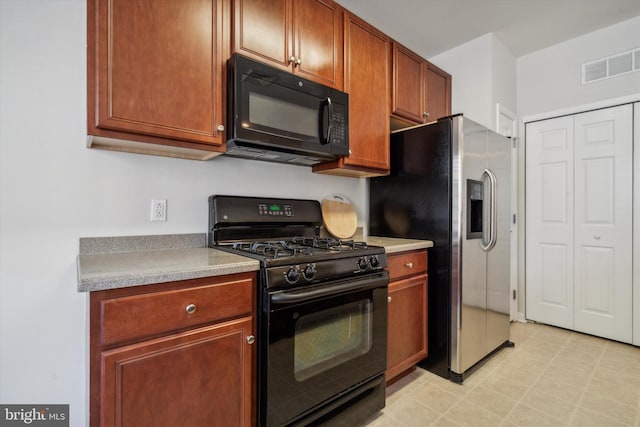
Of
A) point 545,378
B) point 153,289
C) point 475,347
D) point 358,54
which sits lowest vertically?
point 545,378

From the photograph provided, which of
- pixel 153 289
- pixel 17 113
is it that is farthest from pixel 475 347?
pixel 17 113

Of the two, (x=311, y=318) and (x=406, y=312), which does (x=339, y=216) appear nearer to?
(x=406, y=312)

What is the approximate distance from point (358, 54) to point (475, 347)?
2148 mm

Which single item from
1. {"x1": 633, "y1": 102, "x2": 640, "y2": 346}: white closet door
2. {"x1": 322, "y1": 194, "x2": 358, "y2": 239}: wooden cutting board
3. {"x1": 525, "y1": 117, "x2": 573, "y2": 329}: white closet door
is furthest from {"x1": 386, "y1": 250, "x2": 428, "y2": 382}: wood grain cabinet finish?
{"x1": 633, "y1": 102, "x2": 640, "y2": 346}: white closet door

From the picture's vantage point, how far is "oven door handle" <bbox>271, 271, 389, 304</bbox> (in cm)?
129

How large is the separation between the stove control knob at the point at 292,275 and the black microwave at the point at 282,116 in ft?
2.19

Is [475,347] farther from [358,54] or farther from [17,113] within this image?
[17,113]

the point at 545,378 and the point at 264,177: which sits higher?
the point at 264,177

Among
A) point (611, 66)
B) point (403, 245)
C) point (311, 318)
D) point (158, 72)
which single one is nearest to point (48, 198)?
point (158, 72)

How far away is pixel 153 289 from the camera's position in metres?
1.08

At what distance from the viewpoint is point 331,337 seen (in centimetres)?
152

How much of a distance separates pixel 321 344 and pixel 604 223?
2908 millimetres

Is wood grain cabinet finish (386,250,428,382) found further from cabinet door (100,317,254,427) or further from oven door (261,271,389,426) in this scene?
cabinet door (100,317,254,427)

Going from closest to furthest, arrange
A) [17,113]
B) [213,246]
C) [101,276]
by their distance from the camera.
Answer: [101,276] < [17,113] < [213,246]
